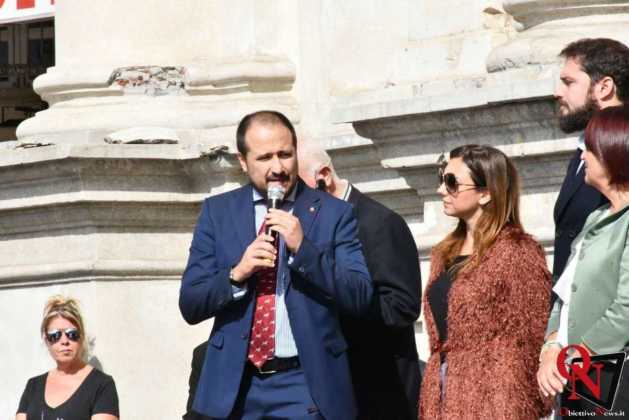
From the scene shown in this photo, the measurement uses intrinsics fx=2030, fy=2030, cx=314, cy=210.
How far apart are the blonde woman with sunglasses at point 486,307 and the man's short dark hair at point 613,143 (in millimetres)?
710

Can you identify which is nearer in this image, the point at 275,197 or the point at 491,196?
the point at 275,197

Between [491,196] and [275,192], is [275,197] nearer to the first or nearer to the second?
[275,192]

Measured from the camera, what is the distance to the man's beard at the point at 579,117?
6.16m

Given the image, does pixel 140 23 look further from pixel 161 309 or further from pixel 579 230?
pixel 579 230

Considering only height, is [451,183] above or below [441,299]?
above

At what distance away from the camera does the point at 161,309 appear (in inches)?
372

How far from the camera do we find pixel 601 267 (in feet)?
18.0

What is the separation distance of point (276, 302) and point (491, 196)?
30.7 inches

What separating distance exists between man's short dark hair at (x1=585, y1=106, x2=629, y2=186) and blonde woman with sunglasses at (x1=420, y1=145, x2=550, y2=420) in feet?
2.33

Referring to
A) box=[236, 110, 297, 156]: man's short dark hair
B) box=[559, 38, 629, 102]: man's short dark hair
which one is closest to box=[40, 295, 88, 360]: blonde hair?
box=[236, 110, 297, 156]: man's short dark hair

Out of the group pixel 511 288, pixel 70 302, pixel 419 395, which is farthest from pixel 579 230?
pixel 70 302

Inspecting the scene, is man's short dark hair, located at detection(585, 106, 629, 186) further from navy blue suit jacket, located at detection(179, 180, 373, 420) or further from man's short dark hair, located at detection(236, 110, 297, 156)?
man's short dark hair, located at detection(236, 110, 297, 156)

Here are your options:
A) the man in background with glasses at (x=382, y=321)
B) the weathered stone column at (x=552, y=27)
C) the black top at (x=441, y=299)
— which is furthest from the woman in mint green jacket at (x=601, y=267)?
the weathered stone column at (x=552, y=27)

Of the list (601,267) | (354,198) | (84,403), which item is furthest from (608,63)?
(84,403)
